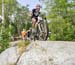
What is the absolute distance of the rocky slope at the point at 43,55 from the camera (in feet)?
21.8

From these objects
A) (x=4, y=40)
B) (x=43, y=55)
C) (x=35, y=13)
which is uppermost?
(x=35, y=13)

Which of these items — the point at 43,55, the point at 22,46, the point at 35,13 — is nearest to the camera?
the point at 43,55

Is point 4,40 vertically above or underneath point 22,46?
above

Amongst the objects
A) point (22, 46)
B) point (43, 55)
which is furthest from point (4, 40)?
point (43, 55)

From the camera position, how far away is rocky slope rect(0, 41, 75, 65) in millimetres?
6641

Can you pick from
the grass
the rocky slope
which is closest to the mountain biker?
the grass

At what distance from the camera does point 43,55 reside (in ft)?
22.5

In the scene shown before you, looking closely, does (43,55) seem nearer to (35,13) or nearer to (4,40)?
(35,13)

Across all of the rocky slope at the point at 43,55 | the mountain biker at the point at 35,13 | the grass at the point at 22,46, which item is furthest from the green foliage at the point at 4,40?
the rocky slope at the point at 43,55

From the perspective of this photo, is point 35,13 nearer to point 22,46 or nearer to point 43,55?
point 22,46

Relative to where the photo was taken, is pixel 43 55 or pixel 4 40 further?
pixel 4 40

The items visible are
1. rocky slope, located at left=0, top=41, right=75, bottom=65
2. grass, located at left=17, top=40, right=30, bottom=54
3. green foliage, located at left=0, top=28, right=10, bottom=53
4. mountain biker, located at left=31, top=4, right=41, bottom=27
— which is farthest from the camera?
green foliage, located at left=0, top=28, right=10, bottom=53

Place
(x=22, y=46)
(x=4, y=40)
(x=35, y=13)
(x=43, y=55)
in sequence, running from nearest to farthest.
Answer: (x=43, y=55) < (x=22, y=46) < (x=35, y=13) < (x=4, y=40)

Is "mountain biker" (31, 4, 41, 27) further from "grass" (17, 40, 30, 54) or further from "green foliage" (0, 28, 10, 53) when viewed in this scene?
"grass" (17, 40, 30, 54)
